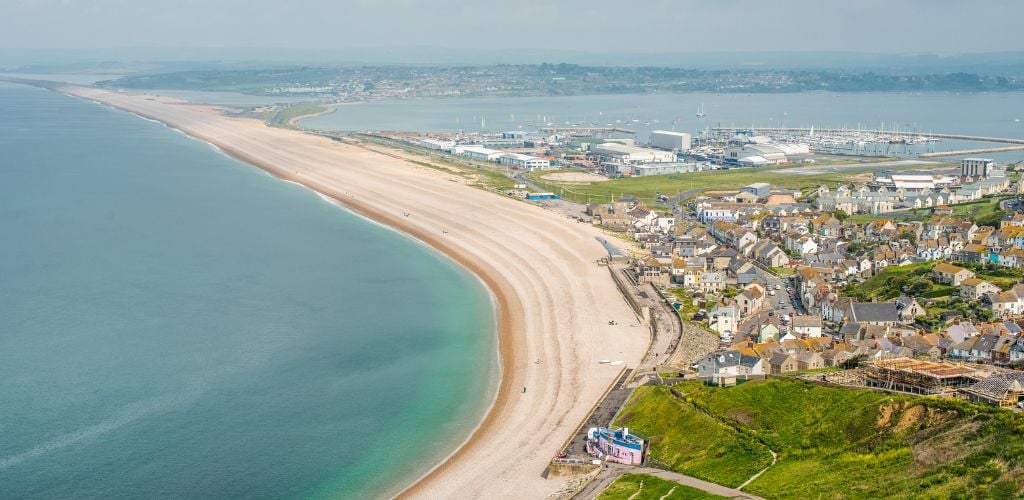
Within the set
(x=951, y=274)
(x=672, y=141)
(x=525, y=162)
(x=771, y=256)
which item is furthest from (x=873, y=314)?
(x=672, y=141)

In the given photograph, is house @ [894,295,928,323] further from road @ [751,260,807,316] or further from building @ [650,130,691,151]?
building @ [650,130,691,151]

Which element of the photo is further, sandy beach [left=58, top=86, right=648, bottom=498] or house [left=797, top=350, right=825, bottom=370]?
house [left=797, top=350, right=825, bottom=370]

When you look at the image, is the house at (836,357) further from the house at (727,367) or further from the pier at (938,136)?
the pier at (938,136)

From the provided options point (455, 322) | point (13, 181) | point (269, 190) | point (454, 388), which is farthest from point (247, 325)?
point (13, 181)

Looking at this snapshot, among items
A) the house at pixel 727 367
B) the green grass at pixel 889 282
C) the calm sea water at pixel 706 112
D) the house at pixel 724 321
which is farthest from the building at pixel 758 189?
the house at pixel 727 367

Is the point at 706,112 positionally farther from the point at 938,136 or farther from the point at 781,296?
the point at 781,296

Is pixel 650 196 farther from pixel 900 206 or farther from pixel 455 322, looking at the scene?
pixel 455 322

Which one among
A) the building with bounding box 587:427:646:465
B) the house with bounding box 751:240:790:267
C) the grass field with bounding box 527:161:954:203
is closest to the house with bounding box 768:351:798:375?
the building with bounding box 587:427:646:465
